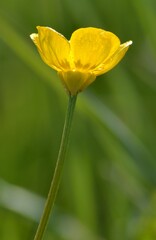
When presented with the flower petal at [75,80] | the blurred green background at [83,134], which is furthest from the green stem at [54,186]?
the blurred green background at [83,134]

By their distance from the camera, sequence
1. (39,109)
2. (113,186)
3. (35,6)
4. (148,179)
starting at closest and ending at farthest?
(148,179) < (113,186) < (39,109) < (35,6)

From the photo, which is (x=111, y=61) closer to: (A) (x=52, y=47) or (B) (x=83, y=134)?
(A) (x=52, y=47)

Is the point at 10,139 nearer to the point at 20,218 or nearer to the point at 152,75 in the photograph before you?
the point at 20,218

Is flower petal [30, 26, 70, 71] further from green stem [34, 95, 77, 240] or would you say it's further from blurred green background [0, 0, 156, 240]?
blurred green background [0, 0, 156, 240]

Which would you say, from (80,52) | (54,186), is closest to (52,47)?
(80,52)

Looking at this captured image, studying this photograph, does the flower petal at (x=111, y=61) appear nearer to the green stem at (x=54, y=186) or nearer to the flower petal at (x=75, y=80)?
the flower petal at (x=75, y=80)

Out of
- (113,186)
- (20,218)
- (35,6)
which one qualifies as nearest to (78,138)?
(113,186)

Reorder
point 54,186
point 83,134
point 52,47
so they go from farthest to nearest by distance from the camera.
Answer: point 83,134
point 52,47
point 54,186
